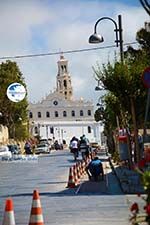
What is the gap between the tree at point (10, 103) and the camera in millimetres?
80463

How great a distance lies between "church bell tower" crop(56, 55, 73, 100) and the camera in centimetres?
17138

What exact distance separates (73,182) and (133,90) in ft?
12.7

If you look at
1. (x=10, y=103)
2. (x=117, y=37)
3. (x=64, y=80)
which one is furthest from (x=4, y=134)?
(x=64, y=80)

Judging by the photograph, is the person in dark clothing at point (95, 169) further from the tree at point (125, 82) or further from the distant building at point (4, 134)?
the distant building at point (4, 134)

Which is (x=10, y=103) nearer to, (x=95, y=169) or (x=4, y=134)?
(x=4, y=134)

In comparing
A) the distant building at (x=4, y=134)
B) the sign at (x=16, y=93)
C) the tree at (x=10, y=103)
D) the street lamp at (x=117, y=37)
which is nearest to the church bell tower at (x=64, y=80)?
the distant building at (x=4, y=134)

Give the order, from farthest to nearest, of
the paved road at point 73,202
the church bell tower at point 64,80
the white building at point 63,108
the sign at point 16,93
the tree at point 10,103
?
1. the church bell tower at point 64,80
2. the white building at point 63,108
3. the tree at point 10,103
4. the sign at point 16,93
5. the paved road at point 73,202

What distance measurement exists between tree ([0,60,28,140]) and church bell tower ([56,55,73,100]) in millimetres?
83859

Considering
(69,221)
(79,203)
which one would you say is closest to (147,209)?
(69,221)

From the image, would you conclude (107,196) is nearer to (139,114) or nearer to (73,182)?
(73,182)

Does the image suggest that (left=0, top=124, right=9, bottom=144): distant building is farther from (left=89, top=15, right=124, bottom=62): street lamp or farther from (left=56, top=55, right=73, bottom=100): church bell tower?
(left=56, top=55, right=73, bottom=100): church bell tower

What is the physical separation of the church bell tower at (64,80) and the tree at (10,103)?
83859 mm

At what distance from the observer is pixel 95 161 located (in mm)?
26172

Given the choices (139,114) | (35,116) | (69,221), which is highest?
(35,116)
